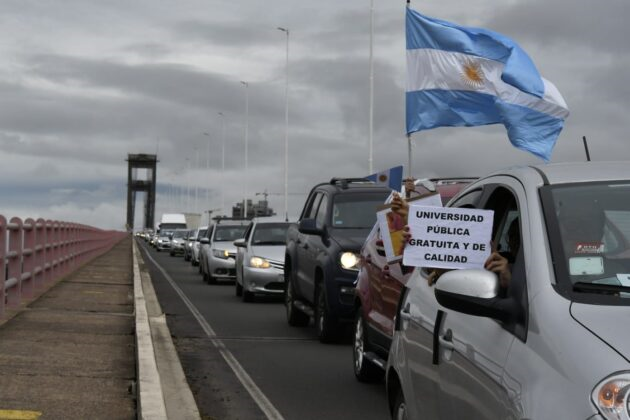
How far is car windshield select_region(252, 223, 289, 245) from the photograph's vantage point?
2205 centimetres

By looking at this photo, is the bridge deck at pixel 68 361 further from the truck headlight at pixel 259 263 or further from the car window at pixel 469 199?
the truck headlight at pixel 259 263

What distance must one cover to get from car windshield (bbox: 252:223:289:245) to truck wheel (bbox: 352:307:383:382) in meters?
11.7

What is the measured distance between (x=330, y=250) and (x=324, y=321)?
0.86 metres

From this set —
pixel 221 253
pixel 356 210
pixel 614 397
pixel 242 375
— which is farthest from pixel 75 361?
pixel 221 253

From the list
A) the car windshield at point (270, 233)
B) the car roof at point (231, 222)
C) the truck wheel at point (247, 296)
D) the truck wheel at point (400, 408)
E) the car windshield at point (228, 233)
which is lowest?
the truck wheel at point (400, 408)

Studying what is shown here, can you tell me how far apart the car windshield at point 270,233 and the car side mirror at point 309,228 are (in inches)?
331

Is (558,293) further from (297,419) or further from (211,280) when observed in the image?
(211,280)

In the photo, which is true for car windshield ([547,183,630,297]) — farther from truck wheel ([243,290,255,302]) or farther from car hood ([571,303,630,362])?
truck wheel ([243,290,255,302])

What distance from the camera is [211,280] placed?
95.0 feet

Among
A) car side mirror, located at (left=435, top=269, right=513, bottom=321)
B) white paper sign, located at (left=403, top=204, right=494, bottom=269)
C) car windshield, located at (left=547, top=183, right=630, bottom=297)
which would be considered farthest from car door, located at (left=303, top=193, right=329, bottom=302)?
car side mirror, located at (left=435, top=269, right=513, bottom=321)

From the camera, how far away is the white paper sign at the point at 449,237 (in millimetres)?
4750

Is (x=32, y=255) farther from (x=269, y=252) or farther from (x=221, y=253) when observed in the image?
(x=221, y=253)

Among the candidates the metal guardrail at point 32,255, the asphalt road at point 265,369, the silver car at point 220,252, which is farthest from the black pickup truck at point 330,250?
the silver car at point 220,252

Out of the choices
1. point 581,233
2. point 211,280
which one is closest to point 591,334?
point 581,233
